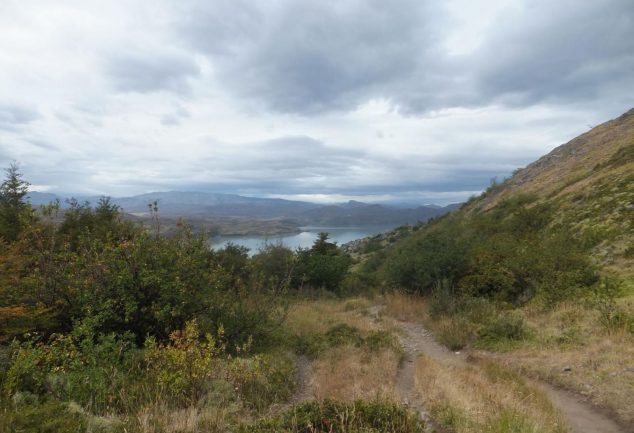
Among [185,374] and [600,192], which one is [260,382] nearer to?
[185,374]

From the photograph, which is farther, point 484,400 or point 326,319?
point 326,319

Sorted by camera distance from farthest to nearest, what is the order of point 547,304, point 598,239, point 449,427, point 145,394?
point 598,239 < point 547,304 < point 145,394 < point 449,427

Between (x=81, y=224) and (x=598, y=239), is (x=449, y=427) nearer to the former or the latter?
(x=598, y=239)

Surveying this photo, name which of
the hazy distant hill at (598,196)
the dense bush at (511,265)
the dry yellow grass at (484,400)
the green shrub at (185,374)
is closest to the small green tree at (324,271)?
the dense bush at (511,265)

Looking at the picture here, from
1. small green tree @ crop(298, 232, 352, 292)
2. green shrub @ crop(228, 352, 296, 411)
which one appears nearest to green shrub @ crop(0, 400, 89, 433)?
green shrub @ crop(228, 352, 296, 411)

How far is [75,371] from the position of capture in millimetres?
5062

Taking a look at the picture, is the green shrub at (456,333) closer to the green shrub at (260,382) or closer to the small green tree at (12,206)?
the green shrub at (260,382)

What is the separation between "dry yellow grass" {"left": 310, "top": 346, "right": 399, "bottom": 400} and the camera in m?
5.71

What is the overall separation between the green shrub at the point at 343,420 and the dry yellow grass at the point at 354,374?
667 millimetres

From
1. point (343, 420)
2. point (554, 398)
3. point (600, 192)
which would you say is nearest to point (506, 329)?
point (554, 398)

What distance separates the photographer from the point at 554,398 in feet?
19.6

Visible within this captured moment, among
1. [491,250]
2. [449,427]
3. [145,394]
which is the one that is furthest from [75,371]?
[491,250]

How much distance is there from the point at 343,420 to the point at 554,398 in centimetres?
419

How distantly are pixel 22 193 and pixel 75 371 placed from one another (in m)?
16.2
